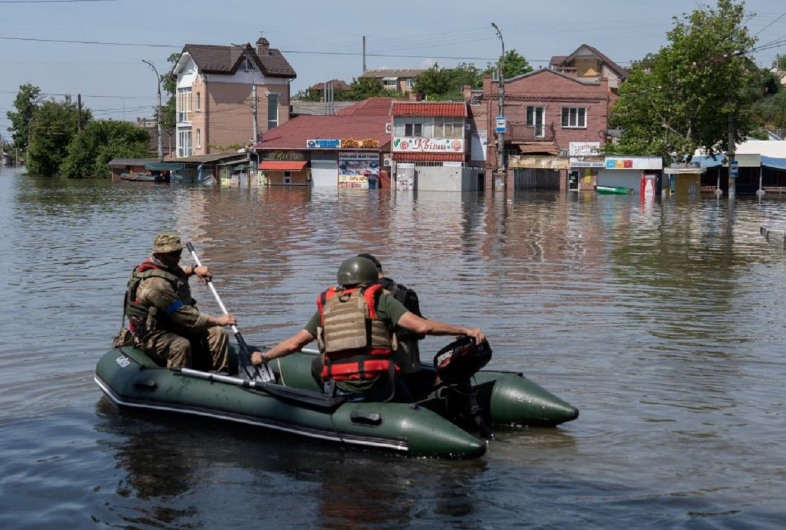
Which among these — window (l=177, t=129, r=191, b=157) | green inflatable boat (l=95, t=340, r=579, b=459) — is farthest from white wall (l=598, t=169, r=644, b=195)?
green inflatable boat (l=95, t=340, r=579, b=459)

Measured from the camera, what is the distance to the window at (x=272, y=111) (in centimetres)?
8288

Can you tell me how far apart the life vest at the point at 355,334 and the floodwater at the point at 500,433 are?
70 cm

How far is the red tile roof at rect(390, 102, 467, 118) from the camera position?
6775cm

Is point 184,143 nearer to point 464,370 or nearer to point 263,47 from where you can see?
point 263,47

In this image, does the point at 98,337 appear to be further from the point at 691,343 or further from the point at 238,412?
the point at 691,343

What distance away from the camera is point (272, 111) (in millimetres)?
83312

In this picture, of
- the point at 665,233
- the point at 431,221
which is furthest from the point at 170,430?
the point at 431,221

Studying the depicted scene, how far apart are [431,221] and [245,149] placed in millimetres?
44990

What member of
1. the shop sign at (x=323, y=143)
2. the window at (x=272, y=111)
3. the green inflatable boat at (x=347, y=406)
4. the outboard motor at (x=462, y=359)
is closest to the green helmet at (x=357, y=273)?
the outboard motor at (x=462, y=359)

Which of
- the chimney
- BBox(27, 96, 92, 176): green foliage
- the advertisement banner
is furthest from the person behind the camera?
BBox(27, 96, 92, 176): green foliage

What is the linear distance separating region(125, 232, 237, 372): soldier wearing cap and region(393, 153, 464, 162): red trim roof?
59011 mm

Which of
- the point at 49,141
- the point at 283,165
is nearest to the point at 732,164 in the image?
the point at 283,165

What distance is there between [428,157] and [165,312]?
2349 inches

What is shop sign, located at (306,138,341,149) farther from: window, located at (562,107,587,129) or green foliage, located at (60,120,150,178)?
green foliage, located at (60,120,150,178)
